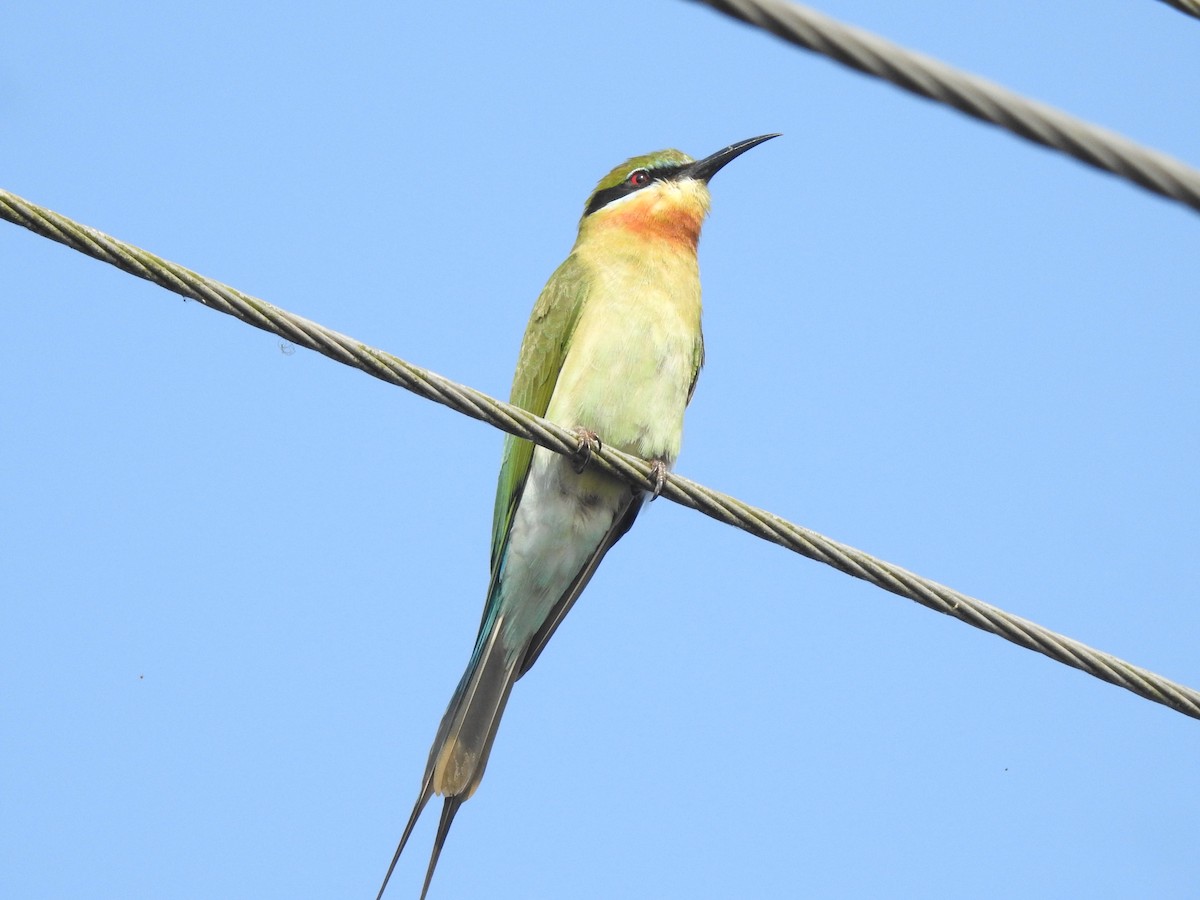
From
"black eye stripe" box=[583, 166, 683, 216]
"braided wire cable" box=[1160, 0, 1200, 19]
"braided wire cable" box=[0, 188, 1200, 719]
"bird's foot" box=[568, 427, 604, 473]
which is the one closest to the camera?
"braided wire cable" box=[1160, 0, 1200, 19]

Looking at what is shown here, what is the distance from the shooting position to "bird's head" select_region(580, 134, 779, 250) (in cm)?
462

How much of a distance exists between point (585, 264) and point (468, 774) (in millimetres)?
1752

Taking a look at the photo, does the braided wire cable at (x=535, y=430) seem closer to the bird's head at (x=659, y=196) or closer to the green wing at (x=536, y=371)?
the green wing at (x=536, y=371)

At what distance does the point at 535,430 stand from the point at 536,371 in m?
1.45

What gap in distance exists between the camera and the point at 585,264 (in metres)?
4.33

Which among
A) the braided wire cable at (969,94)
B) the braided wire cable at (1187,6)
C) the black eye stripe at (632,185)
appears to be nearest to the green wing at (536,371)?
the black eye stripe at (632,185)

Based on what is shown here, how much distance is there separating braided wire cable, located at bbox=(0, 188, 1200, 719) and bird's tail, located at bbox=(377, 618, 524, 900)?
4.01ft

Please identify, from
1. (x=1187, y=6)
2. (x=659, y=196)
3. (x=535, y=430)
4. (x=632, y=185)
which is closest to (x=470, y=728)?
(x=535, y=430)

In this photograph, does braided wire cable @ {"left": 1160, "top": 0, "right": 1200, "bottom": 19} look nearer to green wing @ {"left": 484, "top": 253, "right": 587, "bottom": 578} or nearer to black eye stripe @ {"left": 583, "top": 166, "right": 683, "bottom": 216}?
green wing @ {"left": 484, "top": 253, "right": 587, "bottom": 578}

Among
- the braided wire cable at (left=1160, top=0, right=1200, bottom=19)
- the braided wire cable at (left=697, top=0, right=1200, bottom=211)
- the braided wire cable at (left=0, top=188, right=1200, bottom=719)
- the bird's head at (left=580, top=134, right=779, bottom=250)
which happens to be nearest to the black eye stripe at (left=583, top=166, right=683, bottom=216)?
the bird's head at (left=580, top=134, right=779, bottom=250)

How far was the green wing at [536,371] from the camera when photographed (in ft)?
13.5

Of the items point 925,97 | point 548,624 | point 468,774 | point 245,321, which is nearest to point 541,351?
point 548,624

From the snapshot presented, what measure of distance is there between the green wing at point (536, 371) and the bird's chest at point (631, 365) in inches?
2.2

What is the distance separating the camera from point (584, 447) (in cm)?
337
